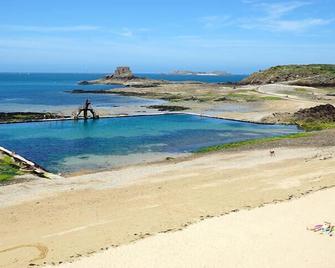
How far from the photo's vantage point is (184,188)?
2395 centimetres

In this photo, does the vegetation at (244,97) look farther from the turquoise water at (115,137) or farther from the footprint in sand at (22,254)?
the footprint in sand at (22,254)

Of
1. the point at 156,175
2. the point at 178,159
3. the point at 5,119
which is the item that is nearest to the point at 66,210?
the point at 156,175

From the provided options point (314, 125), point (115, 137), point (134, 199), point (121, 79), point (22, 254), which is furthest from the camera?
point (121, 79)

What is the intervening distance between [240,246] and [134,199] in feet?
24.5

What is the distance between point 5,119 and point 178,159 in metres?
30.4

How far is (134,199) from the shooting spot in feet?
71.8

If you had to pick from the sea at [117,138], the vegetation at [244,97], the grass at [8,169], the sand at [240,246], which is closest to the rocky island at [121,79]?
the vegetation at [244,97]

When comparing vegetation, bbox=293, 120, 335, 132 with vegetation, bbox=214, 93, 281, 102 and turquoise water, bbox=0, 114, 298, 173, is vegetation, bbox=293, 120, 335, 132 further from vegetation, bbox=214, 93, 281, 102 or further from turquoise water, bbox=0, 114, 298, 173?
Result: vegetation, bbox=214, 93, 281, 102

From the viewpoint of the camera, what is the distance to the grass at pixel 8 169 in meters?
27.1

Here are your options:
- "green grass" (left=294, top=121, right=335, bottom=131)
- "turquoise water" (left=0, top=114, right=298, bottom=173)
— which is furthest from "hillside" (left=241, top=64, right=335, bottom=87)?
"turquoise water" (left=0, top=114, right=298, bottom=173)

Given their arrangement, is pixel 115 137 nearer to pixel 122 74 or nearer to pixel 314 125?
pixel 314 125

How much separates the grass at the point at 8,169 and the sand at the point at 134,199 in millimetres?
2241

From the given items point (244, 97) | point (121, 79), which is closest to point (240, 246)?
point (244, 97)

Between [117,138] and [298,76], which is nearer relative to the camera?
[117,138]
